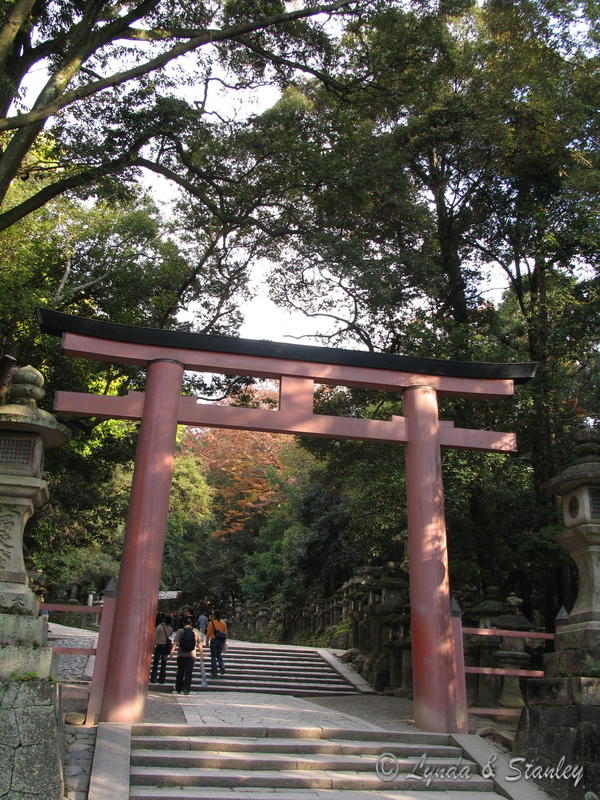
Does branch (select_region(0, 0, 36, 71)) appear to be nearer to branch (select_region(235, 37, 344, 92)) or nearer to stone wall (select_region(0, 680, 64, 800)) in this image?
branch (select_region(235, 37, 344, 92))

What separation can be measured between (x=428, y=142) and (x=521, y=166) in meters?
2.14

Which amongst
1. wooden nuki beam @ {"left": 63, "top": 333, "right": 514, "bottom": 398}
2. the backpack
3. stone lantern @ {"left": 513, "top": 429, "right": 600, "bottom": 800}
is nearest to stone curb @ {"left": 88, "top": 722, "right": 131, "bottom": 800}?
the backpack

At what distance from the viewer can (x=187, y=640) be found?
30.3 ft

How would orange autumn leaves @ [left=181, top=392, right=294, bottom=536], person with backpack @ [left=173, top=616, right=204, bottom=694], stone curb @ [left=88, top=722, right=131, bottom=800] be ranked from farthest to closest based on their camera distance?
1. orange autumn leaves @ [left=181, top=392, right=294, bottom=536]
2. person with backpack @ [left=173, top=616, right=204, bottom=694]
3. stone curb @ [left=88, top=722, right=131, bottom=800]

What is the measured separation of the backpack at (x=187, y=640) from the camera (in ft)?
30.0

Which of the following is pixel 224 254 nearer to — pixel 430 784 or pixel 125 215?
pixel 125 215

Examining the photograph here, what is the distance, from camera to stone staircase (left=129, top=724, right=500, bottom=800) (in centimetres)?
511

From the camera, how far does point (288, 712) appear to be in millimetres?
8062

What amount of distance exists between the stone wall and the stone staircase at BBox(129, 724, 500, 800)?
64 centimetres

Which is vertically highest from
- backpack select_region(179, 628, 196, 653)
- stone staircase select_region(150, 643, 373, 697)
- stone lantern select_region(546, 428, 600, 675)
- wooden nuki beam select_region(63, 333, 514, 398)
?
wooden nuki beam select_region(63, 333, 514, 398)

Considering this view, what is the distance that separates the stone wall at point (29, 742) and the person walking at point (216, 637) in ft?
23.3

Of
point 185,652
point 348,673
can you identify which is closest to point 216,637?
point 185,652

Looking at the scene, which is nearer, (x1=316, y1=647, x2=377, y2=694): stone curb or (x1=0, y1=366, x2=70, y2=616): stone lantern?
(x1=0, y1=366, x2=70, y2=616): stone lantern

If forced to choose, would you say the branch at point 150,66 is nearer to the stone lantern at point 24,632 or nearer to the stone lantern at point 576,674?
the stone lantern at point 24,632
